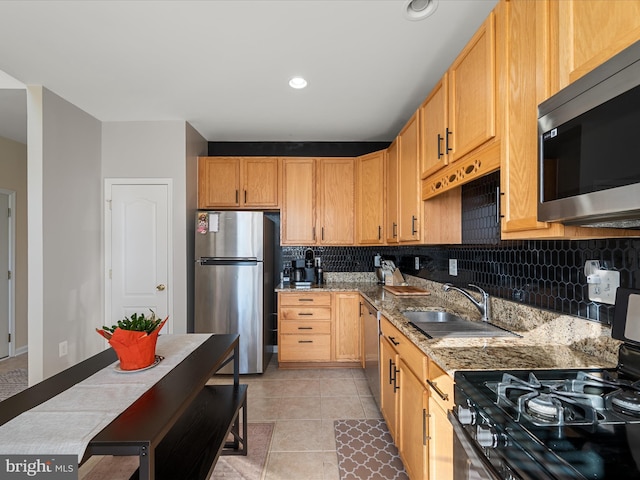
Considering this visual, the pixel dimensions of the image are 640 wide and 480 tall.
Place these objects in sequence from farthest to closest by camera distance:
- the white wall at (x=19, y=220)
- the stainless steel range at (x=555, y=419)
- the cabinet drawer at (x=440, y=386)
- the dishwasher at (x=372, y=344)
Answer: the white wall at (x=19, y=220) < the dishwasher at (x=372, y=344) < the cabinet drawer at (x=440, y=386) < the stainless steel range at (x=555, y=419)

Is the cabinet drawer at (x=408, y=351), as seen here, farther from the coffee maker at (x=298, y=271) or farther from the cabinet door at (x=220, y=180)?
the cabinet door at (x=220, y=180)

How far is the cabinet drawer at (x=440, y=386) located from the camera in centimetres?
118

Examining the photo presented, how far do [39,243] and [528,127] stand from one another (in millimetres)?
3418

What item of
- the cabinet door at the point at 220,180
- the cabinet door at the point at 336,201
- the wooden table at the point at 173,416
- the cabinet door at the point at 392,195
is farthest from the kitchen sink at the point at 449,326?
the cabinet door at the point at 220,180

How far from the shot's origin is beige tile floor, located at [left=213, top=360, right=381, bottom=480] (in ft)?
6.29

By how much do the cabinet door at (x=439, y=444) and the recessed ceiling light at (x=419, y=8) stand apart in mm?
1992

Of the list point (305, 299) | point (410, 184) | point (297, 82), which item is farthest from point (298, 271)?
point (297, 82)

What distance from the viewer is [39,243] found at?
260 centimetres

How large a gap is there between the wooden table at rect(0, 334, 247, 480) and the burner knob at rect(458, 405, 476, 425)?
0.89m

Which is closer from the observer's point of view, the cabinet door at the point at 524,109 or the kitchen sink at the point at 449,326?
the cabinet door at the point at 524,109

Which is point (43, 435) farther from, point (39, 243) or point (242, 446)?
point (39, 243)

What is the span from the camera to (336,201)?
3.69 metres

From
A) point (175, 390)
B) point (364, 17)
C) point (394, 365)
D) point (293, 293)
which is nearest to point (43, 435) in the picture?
point (175, 390)

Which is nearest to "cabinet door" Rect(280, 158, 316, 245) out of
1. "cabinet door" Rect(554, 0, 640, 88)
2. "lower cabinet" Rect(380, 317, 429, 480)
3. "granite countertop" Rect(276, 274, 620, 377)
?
"lower cabinet" Rect(380, 317, 429, 480)
